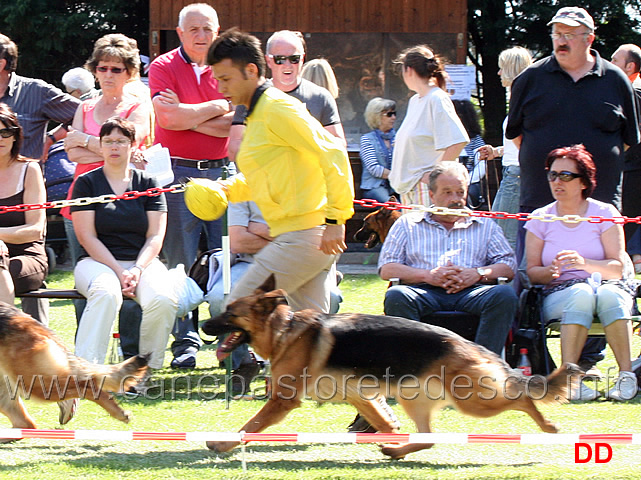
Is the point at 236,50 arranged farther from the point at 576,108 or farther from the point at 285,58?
the point at 576,108

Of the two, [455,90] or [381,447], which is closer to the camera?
[381,447]

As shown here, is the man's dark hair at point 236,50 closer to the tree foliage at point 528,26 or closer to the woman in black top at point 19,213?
the woman in black top at point 19,213

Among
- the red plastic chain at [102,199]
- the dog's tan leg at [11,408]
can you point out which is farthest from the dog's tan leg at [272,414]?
the red plastic chain at [102,199]

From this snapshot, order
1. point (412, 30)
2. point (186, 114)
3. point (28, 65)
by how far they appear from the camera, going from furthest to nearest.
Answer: point (28, 65) → point (412, 30) → point (186, 114)

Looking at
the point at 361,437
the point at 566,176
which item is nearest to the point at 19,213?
the point at 361,437

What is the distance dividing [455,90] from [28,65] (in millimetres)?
6231

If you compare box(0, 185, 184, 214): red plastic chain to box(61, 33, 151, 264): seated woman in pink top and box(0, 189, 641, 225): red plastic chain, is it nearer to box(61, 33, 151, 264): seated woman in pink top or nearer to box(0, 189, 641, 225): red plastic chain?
box(0, 189, 641, 225): red plastic chain

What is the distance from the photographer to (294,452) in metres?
4.49

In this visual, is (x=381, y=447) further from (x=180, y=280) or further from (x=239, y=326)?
(x=180, y=280)

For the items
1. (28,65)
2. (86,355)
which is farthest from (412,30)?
(86,355)

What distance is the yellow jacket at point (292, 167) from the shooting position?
436 centimetres

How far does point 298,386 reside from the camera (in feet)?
14.3

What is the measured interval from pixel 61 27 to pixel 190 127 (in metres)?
7.36

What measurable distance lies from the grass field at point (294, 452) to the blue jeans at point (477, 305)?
526 mm
